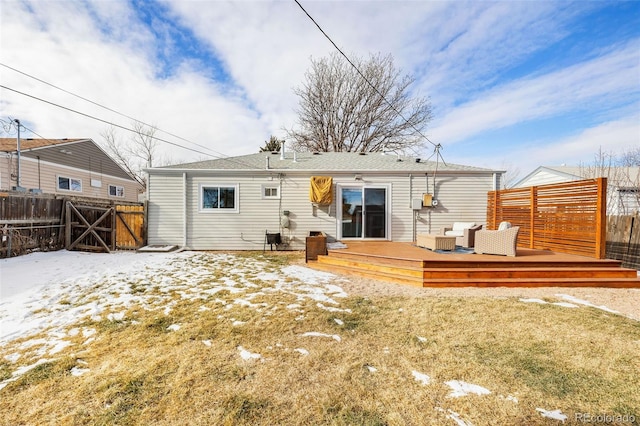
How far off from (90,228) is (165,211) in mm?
1994

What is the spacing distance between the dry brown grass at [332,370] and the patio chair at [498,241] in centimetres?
205

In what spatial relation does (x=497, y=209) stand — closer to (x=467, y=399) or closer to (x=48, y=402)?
(x=467, y=399)

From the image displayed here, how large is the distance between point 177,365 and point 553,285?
237 inches

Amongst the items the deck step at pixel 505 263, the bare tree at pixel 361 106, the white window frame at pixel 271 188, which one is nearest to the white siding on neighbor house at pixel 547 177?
the bare tree at pixel 361 106

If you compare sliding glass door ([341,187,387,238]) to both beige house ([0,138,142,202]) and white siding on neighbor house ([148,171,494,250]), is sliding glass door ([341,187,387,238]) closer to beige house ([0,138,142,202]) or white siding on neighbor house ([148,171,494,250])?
white siding on neighbor house ([148,171,494,250])

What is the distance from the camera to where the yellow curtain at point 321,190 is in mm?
8242

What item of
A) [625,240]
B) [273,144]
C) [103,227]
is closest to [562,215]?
[625,240]

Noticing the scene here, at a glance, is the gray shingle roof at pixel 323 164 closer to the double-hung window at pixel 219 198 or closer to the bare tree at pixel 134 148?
the double-hung window at pixel 219 198

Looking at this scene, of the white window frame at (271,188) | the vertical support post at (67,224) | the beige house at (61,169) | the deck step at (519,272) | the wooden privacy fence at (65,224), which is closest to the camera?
the deck step at (519,272)

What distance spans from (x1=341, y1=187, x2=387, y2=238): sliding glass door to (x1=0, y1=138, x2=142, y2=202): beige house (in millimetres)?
11320

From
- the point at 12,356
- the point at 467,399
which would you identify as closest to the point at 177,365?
the point at 12,356

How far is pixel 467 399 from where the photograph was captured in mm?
1781

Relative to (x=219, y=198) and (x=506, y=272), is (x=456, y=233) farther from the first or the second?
(x=219, y=198)

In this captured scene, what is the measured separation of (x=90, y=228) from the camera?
24.7ft
